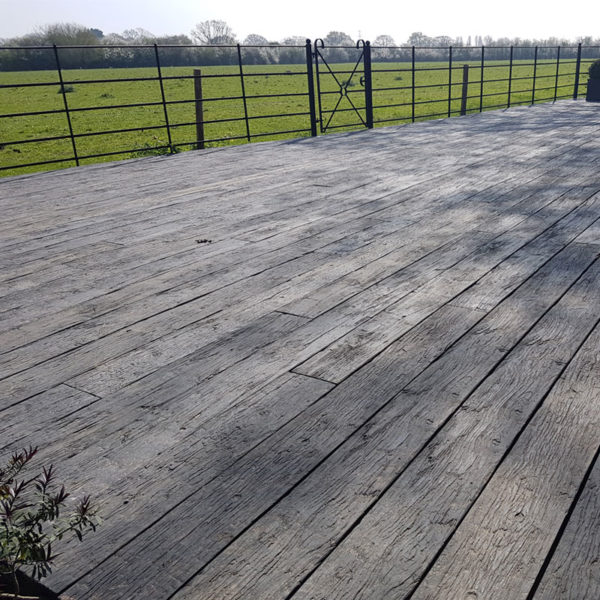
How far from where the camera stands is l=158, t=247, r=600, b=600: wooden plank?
1188 mm

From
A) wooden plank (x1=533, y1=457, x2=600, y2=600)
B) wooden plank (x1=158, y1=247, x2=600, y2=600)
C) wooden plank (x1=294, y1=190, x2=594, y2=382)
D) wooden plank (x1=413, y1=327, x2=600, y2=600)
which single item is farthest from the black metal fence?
wooden plank (x1=533, y1=457, x2=600, y2=600)

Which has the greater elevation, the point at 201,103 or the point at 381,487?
the point at 201,103

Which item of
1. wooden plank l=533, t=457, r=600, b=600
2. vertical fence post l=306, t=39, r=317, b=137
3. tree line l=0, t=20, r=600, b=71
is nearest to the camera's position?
wooden plank l=533, t=457, r=600, b=600

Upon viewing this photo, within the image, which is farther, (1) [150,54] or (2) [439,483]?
(1) [150,54]

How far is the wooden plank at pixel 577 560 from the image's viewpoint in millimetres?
1134

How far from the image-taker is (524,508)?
4.40 feet

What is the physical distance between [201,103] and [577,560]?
818cm

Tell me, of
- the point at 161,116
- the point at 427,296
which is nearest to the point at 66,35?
the point at 161,116

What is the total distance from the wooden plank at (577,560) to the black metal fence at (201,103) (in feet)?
16.9

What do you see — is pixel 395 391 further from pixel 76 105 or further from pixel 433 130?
pixel 76 105

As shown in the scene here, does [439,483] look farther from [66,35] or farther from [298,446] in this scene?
[66,35]

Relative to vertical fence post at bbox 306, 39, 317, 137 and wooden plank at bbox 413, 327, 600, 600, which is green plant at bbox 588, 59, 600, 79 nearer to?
vertical fence post at bbox 306, 39, 317, 137

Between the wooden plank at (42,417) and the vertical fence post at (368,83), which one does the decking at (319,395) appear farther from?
the vertical fence post at (368,83)

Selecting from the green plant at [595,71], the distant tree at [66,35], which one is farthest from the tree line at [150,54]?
the green plant at [595,71]
